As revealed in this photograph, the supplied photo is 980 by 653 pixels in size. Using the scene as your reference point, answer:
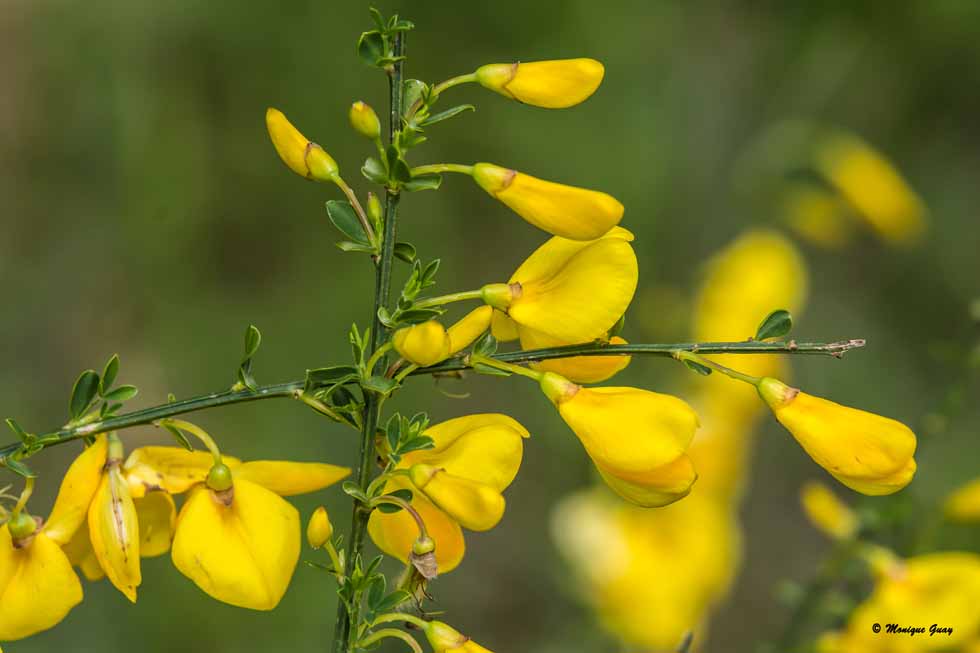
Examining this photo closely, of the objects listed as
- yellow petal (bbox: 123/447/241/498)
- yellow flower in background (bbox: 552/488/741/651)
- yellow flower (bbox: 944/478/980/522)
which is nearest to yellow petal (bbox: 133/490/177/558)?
yellow petal (bbox: 123/447/241/498)

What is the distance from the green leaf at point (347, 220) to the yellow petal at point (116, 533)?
0.75 feet

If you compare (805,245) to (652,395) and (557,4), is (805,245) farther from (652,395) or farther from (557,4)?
(652,395)

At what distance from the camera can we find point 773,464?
3080 mm

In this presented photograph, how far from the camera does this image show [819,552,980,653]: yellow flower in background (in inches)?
46.6

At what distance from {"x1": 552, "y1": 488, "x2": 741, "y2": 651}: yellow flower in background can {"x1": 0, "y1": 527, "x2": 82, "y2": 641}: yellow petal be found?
1.26 metres

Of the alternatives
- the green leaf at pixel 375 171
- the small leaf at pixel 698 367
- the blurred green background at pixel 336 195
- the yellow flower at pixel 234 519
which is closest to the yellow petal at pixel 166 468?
the yellow flower at pixel 234 519

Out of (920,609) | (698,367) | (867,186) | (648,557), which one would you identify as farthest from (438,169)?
(867,186)

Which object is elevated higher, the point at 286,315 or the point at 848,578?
the point at 848,578

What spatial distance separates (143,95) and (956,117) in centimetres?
232

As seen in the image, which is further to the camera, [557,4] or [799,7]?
[799,7]

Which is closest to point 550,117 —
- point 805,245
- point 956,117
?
point 805,245

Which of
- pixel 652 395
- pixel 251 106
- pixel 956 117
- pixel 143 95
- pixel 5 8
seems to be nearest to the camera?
pixel 652 395

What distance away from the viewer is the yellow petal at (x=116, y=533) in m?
0.74

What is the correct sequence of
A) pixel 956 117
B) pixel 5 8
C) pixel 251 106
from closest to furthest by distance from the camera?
pixel 251 106 → pixel 5 8 → pixel 956 117
